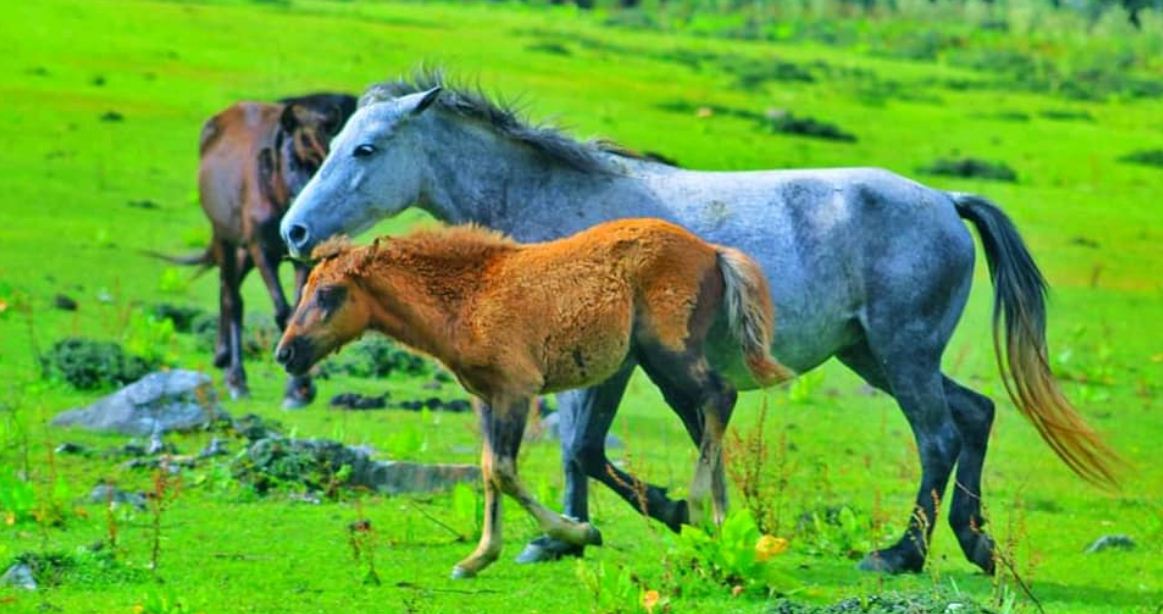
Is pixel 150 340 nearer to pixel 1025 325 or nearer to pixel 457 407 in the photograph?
pixel 457 407

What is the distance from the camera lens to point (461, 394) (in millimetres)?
17938

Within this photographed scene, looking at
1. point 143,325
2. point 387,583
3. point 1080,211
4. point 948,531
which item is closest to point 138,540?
point 387,583

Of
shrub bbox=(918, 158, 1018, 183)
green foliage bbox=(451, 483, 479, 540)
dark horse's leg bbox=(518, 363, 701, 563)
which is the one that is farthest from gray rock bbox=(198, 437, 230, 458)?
shrub bbox=(918, 158, 1018, 183)

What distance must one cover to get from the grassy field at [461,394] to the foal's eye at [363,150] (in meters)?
0.90

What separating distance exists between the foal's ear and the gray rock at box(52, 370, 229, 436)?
3.52 metres

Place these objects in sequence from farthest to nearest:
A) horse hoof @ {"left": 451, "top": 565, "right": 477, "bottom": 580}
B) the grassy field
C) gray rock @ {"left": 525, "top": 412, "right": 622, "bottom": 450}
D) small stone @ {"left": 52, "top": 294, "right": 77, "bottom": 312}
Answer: small stone @ {"left": 52, "top": 294, "right": 77, "bottom": 312}
gray rock @ {"left": 525, "top": 412, "right": 622, "bottom": 450}
the grassy field
horse hoof @ {"left": 451, "top": 565, "right": 477, "bottom": 580}

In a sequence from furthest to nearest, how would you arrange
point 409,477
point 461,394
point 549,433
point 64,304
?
point 64,304 → point 461,394 → point 549,433 → point 409,477

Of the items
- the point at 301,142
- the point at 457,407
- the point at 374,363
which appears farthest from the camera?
the point at 374,363

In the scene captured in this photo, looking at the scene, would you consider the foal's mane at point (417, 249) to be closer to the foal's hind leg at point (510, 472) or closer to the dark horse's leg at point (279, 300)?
the foal's hind leg at point (510, 472)

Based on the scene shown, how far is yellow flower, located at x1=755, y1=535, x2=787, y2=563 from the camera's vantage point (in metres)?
9.96

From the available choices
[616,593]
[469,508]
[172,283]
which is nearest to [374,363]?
[172,283]

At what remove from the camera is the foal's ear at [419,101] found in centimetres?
1172

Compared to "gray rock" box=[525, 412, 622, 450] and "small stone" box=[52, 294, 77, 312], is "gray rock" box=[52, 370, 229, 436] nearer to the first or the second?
"gray rock" box=[525, 412, 622, 450]

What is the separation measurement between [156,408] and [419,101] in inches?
151
